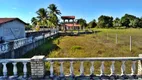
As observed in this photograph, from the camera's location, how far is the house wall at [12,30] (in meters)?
20.1

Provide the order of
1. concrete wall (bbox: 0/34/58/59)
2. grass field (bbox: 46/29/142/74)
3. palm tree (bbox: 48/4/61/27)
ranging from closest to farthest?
grass field (bbox: 46/29/142/74), concrete wall (bbox: 0/34/58/59), palm tree (bbox: 48/4/61/27)

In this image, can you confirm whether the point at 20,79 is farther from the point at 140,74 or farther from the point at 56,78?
the point at 140,74

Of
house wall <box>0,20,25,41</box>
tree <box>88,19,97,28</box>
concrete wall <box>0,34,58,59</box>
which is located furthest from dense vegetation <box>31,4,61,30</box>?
tree <box>88,19,97,28</box>

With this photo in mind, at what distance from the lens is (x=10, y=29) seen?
72.0ft

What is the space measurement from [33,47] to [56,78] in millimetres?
12500

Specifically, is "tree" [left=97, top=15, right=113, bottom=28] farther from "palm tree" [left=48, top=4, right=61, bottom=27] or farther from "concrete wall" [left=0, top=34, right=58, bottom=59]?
"concrete wall" [left=0, top=34, right=58, bottom=59]

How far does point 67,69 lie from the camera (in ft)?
28.7

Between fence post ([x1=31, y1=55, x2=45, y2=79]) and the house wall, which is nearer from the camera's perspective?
fence post ([x1=31, y1=55, x2=45, y2=79])

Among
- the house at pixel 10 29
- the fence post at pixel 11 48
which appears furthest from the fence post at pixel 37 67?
the house at pixel 10 29

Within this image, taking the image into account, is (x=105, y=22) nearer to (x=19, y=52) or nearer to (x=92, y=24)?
(x=92, y=24)

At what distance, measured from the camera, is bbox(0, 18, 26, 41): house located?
65.0ft

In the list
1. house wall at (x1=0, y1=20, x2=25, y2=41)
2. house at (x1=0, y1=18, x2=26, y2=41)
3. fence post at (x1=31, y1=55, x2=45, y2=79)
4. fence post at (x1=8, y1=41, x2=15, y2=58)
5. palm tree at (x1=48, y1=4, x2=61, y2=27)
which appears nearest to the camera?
fence post at (x1=31, y1=55, x2=45, y2=79)

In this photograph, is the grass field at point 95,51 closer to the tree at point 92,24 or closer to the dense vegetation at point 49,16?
the dense vegetation at point 49,16

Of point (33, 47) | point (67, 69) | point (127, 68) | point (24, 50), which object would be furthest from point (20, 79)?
point (33, 47)
